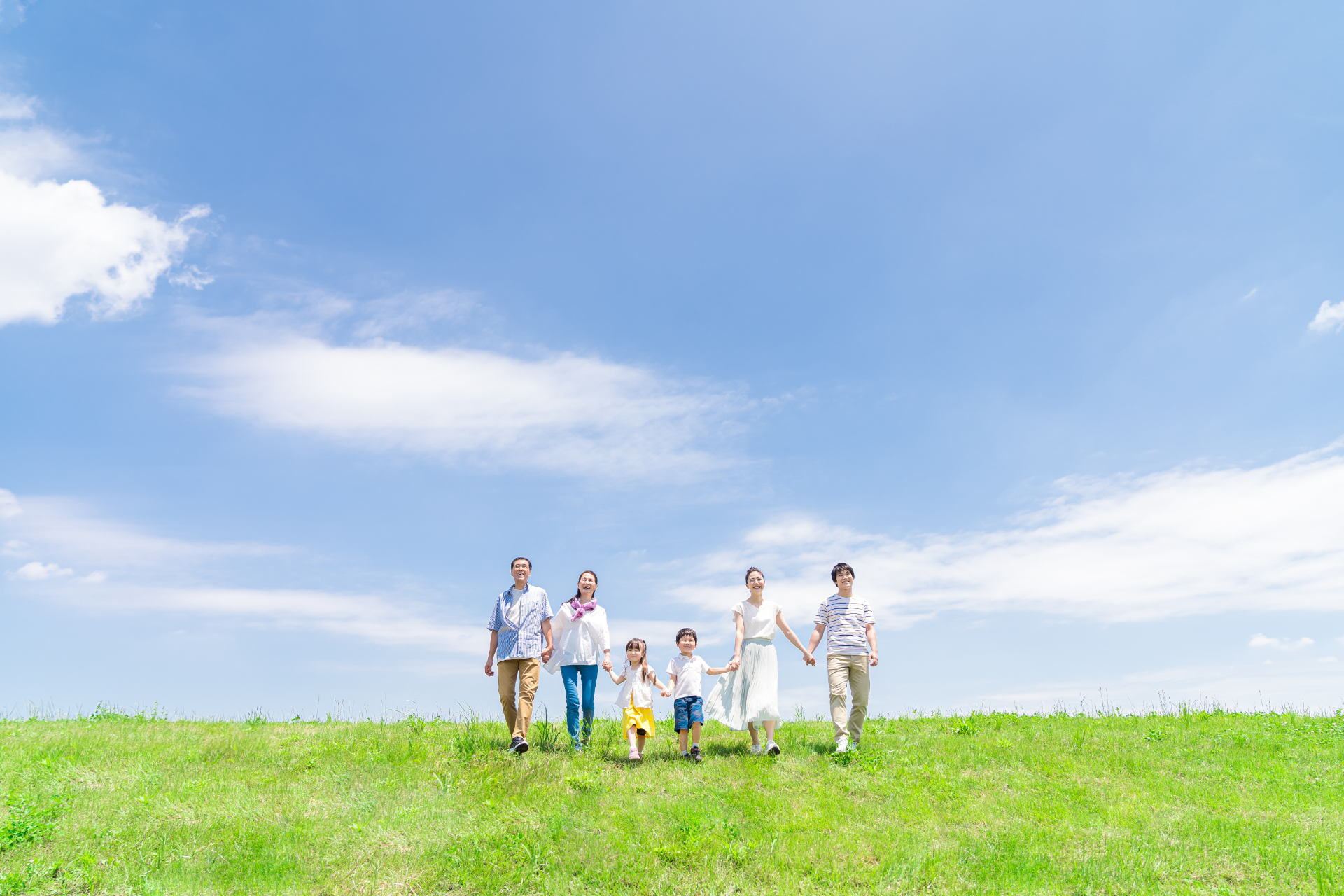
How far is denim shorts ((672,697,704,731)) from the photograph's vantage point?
47.4 ft

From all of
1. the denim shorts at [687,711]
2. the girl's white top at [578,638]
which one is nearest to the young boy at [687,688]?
the denim shorts at [687,711]

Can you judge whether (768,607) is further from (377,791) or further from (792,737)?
(377,791)

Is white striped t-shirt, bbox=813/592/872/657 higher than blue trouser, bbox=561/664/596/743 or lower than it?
higher

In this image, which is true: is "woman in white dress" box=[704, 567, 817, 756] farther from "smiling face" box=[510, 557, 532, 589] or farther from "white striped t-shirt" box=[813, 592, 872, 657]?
"smiling face" box=[510, 557, 532, 589]

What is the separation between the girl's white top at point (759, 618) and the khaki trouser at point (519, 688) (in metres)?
3.80

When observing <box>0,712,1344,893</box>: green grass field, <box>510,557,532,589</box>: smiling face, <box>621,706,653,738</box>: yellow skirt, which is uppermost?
<box>510,557,532,589</box>: smiling face

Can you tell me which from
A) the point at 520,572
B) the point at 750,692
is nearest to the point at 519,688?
the point at 520,572

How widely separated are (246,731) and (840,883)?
1302 cm

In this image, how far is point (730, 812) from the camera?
39.1 feet

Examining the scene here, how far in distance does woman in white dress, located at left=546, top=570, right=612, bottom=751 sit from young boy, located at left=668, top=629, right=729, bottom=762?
1.24 meters

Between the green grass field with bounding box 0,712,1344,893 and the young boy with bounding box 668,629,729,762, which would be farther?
the young boy with bounding box 668,629,729,762

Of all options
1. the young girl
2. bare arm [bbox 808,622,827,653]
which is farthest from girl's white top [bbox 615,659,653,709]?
bare arm [bbox 808,622,827,653]

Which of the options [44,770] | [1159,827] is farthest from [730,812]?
[44,770]

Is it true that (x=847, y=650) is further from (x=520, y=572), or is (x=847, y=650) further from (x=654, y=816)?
(x=520, y=572)
